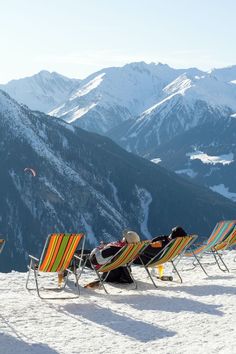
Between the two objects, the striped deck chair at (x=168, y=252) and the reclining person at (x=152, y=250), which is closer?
the striped deck chair at (x=168, y=252)

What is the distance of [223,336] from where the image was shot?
333 inches

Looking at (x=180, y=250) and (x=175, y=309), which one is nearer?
(x=175, y=309)

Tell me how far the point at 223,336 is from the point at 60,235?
407 cm

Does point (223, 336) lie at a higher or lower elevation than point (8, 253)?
higher

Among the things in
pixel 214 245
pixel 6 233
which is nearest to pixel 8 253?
pixel 6 233

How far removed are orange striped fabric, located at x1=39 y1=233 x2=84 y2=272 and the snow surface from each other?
2.21ft

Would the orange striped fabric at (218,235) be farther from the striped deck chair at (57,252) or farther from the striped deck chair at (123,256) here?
the striped deck chair at (57,252)

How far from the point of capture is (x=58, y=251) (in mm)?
11406

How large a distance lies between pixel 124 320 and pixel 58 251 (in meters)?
2.34

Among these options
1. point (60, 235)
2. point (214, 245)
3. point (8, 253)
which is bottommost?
point (8, 253)

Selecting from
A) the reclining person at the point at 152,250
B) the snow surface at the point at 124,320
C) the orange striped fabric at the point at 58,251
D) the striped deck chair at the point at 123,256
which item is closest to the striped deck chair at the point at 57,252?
→ the orange striped fabric at the point at 58,251

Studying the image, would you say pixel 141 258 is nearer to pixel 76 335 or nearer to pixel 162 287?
pixel 162 287

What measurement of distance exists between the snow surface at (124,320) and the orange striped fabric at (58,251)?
67 cm

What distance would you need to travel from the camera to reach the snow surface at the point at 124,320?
8.06m
